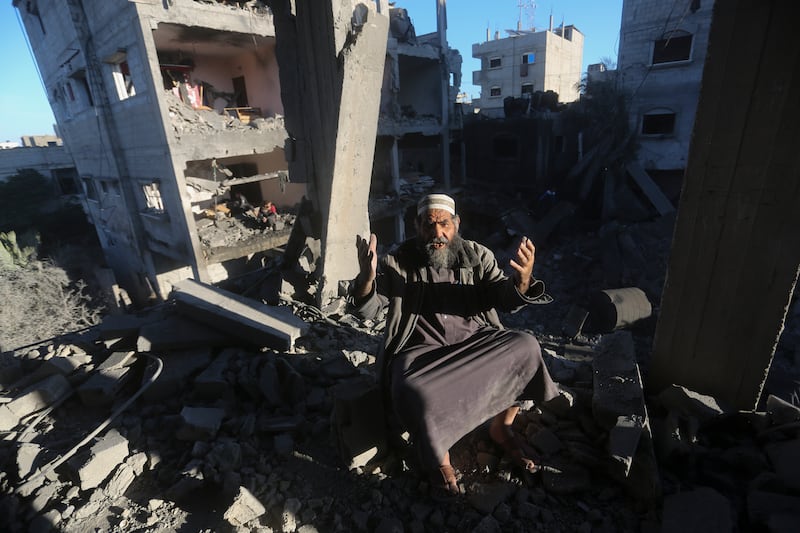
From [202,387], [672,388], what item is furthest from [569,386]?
[202,387]

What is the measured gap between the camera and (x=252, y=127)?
36.4 ft

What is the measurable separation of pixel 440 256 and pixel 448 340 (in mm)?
550

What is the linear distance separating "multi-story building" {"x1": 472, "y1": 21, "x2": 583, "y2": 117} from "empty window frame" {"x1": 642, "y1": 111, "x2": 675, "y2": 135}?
12.6m

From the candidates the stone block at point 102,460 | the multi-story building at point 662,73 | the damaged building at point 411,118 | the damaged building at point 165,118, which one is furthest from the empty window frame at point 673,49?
the stone block at point 102,460

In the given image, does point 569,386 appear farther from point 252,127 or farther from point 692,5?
point 692,5

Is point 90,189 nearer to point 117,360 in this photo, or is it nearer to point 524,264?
point 117,360

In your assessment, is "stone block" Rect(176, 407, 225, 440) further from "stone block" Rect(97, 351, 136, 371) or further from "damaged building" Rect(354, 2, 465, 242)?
"damaged building" Rect(354, 2, 465, 242)

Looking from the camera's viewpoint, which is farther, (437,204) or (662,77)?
(662,77)

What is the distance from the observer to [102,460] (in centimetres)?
234

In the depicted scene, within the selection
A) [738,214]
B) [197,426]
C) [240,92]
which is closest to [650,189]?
[738,214]

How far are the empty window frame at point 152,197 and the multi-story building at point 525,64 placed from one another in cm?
2114

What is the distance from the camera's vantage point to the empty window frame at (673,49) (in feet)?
44.3

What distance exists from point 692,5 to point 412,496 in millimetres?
17427

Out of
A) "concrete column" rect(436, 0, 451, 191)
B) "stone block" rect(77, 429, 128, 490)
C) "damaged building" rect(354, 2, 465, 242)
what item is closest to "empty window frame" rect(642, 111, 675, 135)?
"damaged building" rect(354, 2, 465, 242)
